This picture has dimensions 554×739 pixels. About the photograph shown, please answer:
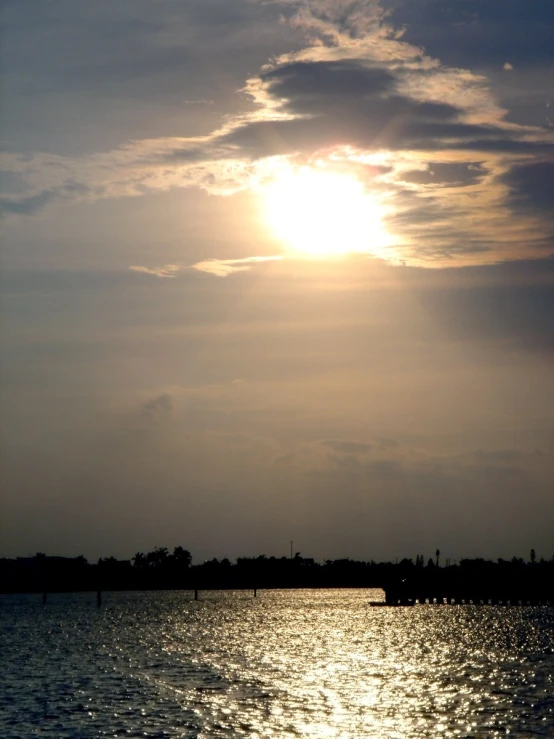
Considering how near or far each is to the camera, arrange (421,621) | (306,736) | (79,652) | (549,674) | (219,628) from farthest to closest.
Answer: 1. (421,621)
2. (219,628)
3. (79,652)
4. (549,674)
5. (306,736)

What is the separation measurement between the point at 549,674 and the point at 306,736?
32.1 meters

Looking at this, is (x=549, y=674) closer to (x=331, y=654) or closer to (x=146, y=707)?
(x=331, y=654)

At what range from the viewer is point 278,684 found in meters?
64.5

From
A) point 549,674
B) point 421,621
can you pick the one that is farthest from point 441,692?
point 421,621

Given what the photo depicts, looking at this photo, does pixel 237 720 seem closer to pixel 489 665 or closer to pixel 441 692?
pixel 441 692

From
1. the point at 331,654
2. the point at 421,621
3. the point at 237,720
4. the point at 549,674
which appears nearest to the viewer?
the point at 237,720

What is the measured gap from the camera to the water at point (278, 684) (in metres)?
48.6

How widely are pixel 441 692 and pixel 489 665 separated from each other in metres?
19.5

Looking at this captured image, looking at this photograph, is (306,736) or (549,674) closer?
(306,736)

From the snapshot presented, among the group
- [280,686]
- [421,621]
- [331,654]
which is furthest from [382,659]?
[421,621]

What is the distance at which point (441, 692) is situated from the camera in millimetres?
61625

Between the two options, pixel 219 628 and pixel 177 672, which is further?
pixel 219 628

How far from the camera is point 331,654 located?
88125 mm

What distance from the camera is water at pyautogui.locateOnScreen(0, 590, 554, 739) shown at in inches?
1912
